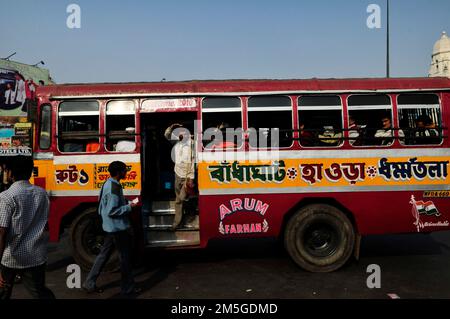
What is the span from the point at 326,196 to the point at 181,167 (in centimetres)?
253

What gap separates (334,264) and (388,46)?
657 inches

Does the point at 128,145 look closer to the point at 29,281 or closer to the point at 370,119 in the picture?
the point at 29,281

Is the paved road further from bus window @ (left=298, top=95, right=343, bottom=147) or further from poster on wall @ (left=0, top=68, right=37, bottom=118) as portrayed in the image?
poster on wall @ (left=0, top=68, right=37, bottom=118)

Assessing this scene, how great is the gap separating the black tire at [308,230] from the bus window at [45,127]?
4.21 meters

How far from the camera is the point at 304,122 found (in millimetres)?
5906

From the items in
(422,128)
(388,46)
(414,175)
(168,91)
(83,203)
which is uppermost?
(388,46)

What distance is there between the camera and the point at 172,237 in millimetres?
6074

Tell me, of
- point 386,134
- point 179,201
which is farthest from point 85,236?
point 386,134

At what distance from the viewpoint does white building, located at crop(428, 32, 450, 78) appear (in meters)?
87.8

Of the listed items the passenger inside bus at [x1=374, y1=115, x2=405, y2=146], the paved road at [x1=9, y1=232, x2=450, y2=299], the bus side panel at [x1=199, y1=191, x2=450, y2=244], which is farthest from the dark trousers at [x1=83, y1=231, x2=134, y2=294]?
the passenger inside bus at [x1=374, y1=115, x2=405, y2=146]

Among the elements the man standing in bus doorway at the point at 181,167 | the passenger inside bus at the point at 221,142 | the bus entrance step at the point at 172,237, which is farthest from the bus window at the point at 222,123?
the bus entrance step at the point at 172,237
